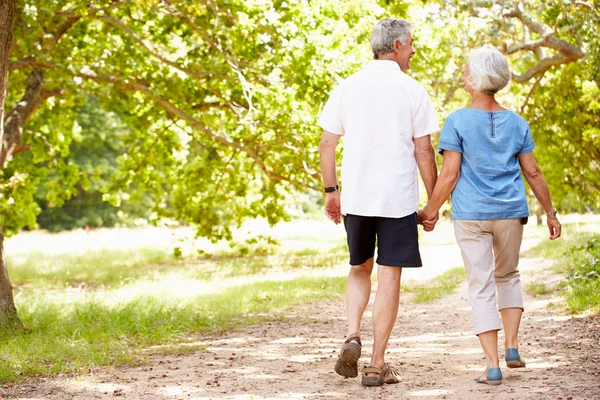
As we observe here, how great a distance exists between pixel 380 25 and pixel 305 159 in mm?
10128

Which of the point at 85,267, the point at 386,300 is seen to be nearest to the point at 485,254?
the point at 386,300

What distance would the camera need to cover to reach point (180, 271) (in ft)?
59.7

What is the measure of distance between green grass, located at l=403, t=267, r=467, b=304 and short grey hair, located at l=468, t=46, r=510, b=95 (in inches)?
251

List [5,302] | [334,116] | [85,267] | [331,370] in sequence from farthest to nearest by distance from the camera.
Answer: [85,267]
[5,302]
[331,370]
[334,116]

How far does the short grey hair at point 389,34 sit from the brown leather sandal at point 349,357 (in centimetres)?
200

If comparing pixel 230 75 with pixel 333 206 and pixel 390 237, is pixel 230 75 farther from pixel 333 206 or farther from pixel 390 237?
pixel 390 237

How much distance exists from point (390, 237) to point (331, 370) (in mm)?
1263

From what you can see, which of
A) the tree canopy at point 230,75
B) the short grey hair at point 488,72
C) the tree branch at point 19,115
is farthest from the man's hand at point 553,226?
the tree branch at point 19,115

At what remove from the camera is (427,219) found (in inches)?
212

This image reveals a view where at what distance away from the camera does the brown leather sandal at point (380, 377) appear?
5113mm

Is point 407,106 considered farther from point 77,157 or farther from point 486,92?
point 77,157

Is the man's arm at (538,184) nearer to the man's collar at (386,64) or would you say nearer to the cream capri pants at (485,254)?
the cream capri pants at (485,254)

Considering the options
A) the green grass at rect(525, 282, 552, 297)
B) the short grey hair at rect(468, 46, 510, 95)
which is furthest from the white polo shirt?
the green grass at rect(525, 282, 552, 297)

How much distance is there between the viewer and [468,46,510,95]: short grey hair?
199 inches
